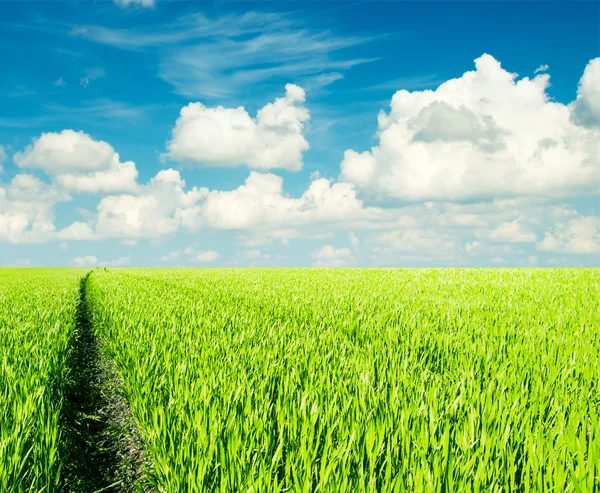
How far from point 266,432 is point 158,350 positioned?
2.51 metres

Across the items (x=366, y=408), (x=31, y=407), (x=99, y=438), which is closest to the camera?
(x=366, y=408)

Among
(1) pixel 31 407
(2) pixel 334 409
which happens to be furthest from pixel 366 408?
(1) pixel 31 407

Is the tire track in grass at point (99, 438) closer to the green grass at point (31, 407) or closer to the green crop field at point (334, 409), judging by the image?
the green crop field at point (334, 409)

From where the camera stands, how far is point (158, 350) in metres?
4.62

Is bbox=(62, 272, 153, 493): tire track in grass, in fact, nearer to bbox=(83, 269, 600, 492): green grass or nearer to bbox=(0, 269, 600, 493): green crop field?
bbox=(0, 269, 600, 493): green crop field

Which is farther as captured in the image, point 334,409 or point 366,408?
point 366,408

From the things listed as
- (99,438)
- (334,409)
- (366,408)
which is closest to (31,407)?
(99,438)

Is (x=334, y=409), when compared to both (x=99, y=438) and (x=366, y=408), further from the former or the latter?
(x=99, y=438)

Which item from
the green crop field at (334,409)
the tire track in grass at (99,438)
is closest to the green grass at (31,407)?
the green crop field at (334,409)

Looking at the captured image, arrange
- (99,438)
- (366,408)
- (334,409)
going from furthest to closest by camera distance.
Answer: (99,438) → (366,408) → (334,409)

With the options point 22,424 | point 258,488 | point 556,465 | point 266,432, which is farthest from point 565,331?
point 22,424

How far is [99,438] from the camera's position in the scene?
4125 mm

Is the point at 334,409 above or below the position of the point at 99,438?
above

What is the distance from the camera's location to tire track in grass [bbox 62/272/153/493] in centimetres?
334
